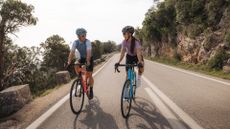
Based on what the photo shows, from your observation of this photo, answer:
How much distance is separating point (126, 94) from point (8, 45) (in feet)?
82.8

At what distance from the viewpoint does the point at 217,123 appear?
5.66 m

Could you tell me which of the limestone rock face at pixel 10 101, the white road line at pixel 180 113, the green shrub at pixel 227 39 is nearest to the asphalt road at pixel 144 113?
the white road line at pixel 180 113

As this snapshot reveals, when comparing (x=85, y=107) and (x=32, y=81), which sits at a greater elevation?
(x=85, y=107)

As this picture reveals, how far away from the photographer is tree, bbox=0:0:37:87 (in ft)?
88.7

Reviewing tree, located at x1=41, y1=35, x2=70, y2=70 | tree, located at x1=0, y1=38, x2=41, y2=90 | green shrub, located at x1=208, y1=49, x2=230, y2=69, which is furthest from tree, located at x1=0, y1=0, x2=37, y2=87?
tree, located at x1=41, y1=35, x2=70, y2=70

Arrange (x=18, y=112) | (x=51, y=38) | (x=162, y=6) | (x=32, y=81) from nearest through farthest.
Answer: (x=18, y=112) < (x=32, y=81) < (x=162, y=6) < (x=51, y=38)

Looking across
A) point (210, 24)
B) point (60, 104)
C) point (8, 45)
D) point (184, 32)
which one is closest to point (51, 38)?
point (8, 45)

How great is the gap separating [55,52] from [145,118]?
188 ft

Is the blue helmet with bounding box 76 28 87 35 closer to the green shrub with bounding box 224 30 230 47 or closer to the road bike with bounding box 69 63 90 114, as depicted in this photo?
the road bike with bounding box 69 63 90 114

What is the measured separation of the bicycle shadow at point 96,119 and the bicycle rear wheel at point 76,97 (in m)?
0.21

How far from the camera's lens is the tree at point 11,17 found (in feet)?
88.7

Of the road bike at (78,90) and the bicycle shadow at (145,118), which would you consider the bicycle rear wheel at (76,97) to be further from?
the bicycle shadow at (145,118)

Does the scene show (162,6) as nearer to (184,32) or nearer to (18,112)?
(184,32)

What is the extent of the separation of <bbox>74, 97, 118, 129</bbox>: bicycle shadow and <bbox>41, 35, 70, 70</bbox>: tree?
2126 inches
